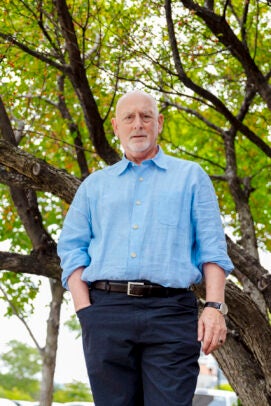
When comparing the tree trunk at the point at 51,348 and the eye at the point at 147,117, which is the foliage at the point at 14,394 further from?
the eye at the point at 147,117

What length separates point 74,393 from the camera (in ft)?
136

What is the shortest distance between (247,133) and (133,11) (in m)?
2.25

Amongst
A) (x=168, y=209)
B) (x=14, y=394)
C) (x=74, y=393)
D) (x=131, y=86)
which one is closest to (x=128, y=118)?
(x=168, y=209)

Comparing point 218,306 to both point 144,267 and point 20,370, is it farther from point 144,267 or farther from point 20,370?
point 20,370

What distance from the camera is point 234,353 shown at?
652 centimetres

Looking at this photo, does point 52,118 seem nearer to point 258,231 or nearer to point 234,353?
point 258,231

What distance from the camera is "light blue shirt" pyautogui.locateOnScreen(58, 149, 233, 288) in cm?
285

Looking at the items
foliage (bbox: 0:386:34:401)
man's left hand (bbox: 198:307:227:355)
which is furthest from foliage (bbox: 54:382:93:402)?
man's left hand (bbox: 198:307:227:355)

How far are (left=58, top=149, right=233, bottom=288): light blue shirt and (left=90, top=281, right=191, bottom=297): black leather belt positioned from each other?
0.03 metres

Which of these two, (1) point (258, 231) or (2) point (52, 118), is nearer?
(2) point (52, 118)

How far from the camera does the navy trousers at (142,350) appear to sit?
2672mm

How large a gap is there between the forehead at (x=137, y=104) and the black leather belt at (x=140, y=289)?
799mm

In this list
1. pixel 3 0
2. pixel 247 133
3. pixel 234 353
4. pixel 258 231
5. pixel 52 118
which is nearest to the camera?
pixel 234 353

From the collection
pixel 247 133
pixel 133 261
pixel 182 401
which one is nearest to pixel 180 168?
pixel 133 261
